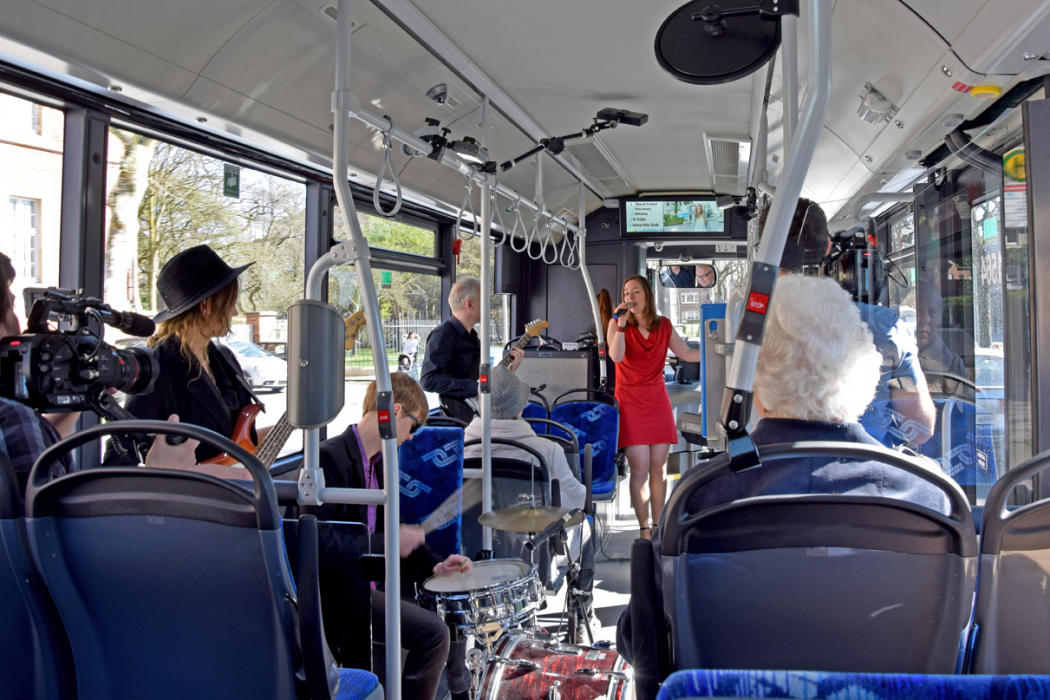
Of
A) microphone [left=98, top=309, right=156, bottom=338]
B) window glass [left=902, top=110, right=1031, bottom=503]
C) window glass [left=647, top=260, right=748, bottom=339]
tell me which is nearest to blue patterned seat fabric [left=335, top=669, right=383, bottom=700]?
microphone [left=98, top=309, right=156, bottom=338]

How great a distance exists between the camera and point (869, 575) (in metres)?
1.11

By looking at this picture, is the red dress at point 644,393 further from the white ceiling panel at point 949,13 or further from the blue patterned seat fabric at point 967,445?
the white ceiling panel at point 949,13

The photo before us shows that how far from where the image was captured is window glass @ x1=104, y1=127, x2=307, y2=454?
261 centimetres

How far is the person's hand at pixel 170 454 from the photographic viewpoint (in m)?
1.64

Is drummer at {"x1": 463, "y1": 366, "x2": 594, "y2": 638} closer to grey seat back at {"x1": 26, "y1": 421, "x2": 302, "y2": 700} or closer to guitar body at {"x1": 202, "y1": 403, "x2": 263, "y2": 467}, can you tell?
guitar body at {"x1": 202, "y1": 403, "x2": 263, "y2": 467}

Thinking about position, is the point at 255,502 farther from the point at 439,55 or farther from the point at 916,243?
the point at 916,243

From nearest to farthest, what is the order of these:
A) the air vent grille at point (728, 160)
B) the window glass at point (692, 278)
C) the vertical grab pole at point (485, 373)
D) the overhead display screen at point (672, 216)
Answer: the vertical grab pole at point (485, 373) → the air vent grille at point (728, 160) → the overhead display screen at point (672, 216) → the window glass at point (692, 278)

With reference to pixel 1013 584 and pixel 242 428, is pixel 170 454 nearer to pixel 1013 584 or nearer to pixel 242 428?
pixel 242 428

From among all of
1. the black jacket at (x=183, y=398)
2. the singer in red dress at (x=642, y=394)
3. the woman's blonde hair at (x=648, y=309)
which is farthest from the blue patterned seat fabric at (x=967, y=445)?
the black jacket at (x=183, y=398)

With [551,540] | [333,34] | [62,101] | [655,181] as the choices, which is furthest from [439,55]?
[655,181]

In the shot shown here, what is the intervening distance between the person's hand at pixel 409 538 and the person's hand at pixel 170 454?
2.50 feet

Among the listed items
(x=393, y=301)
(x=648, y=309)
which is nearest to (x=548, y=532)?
(x=648, y=309)

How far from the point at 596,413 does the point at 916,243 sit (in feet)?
6.50

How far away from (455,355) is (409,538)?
200 centimetres
